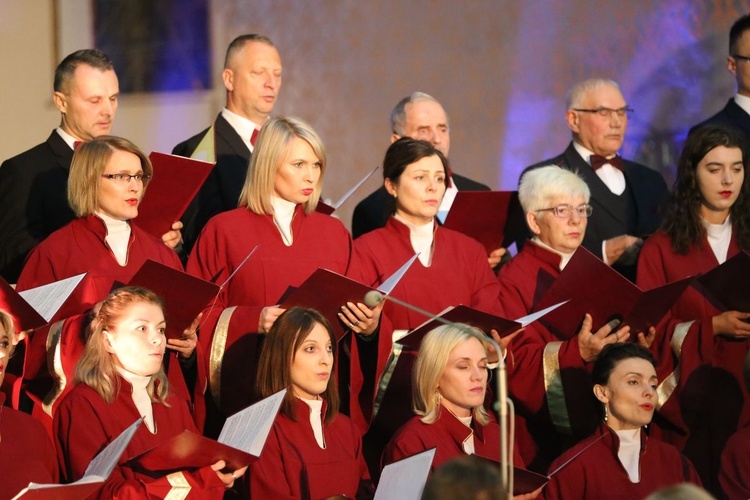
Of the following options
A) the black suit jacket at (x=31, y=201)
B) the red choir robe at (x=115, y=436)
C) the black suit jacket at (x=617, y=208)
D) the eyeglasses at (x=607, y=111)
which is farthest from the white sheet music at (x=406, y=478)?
the eyeglasses at (x=607, y=111)

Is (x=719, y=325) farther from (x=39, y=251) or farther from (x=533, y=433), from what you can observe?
(x=39, y=251)

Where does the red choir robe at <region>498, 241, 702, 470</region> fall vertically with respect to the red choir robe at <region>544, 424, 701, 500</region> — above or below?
above

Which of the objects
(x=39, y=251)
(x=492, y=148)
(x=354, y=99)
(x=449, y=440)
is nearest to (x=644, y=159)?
(x=492, y=148)

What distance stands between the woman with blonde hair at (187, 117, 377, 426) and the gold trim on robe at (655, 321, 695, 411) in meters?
1.30

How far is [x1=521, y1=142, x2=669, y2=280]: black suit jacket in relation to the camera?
6.48 metres

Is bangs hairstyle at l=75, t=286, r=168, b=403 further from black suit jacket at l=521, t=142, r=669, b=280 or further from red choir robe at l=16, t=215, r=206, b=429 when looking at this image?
black suit jacket at l=521, t=142, r=669, b=280

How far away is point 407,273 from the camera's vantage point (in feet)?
18.0

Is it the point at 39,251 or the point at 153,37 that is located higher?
the point at 153,37

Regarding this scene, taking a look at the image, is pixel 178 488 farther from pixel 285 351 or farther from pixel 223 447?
pixel 285 351

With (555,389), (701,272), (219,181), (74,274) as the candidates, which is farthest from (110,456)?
(701,272)

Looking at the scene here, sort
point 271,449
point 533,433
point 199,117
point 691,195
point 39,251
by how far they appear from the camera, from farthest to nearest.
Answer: point 199,117
point 691,195
point 533,433
point 39,251
point 271,449

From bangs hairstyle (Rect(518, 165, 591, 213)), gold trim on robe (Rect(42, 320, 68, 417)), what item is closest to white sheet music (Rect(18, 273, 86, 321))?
gold trim on robe (Rect(42, 320, 68, 417))

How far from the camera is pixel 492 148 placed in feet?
26.5

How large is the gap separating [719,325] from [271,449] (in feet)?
6.75
